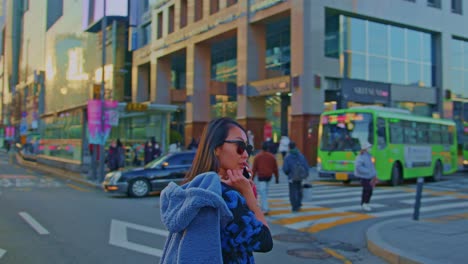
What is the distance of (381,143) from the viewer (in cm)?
1784

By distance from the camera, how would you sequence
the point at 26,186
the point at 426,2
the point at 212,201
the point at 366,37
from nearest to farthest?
the point at 212,201 < the point at 26,186 < the point at 366,37 < the point at 426,2

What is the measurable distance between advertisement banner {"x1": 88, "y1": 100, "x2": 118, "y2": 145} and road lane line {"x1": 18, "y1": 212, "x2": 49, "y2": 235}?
31.7ft

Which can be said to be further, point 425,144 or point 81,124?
point 81,124

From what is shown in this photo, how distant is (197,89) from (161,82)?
7.20m

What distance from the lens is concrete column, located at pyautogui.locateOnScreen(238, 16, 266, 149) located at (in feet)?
97.6

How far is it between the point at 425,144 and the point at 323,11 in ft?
32.8

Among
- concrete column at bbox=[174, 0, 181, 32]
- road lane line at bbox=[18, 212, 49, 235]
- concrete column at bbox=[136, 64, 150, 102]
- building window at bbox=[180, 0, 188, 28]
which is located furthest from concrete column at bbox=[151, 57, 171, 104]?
road lane line at bbox=[18, 212, 49, 235]

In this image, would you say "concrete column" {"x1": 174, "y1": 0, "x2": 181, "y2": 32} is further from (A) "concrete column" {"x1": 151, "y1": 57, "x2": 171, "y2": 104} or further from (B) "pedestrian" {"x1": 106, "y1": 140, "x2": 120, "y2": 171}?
(B) "pedestrian" {"x1": 106, "y1": 140, "x2": 120, "y2": 171}

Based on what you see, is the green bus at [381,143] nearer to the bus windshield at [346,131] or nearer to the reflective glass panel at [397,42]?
the bus windshield at [346,131]

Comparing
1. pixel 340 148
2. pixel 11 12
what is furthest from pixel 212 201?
pixel 11 12

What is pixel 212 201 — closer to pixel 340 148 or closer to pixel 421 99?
pixel 340 148

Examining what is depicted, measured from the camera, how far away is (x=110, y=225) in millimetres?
9375

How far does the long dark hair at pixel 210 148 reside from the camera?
235cm

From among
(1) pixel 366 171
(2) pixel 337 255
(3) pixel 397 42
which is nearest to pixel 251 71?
(3) pixel 397 42
